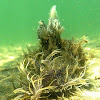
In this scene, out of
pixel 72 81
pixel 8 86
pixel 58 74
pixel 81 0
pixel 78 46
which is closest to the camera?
pixel 72 81

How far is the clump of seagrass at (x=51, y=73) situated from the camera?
2047 millimetres

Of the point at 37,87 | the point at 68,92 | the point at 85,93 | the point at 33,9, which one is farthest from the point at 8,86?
the point at 33,9

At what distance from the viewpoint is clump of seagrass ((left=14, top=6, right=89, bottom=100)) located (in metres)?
2.05

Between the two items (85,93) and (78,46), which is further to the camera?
(78,46)

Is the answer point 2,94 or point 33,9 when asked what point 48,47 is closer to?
point 2,94

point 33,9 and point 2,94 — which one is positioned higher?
point 33,9

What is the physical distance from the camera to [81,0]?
366 ft

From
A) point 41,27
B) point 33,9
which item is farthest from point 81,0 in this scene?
point 41,27

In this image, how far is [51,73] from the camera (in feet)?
7.65

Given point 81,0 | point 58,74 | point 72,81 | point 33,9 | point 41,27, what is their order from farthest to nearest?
point 33,9 → point 81,0 → point 41,27 → point 58,74 → point 72,81

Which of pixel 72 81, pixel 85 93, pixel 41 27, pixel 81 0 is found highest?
pixel 81 0

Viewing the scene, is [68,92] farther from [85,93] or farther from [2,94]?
[2,94]

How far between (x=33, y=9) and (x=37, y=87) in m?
133

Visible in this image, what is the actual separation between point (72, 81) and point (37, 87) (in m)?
0.55
